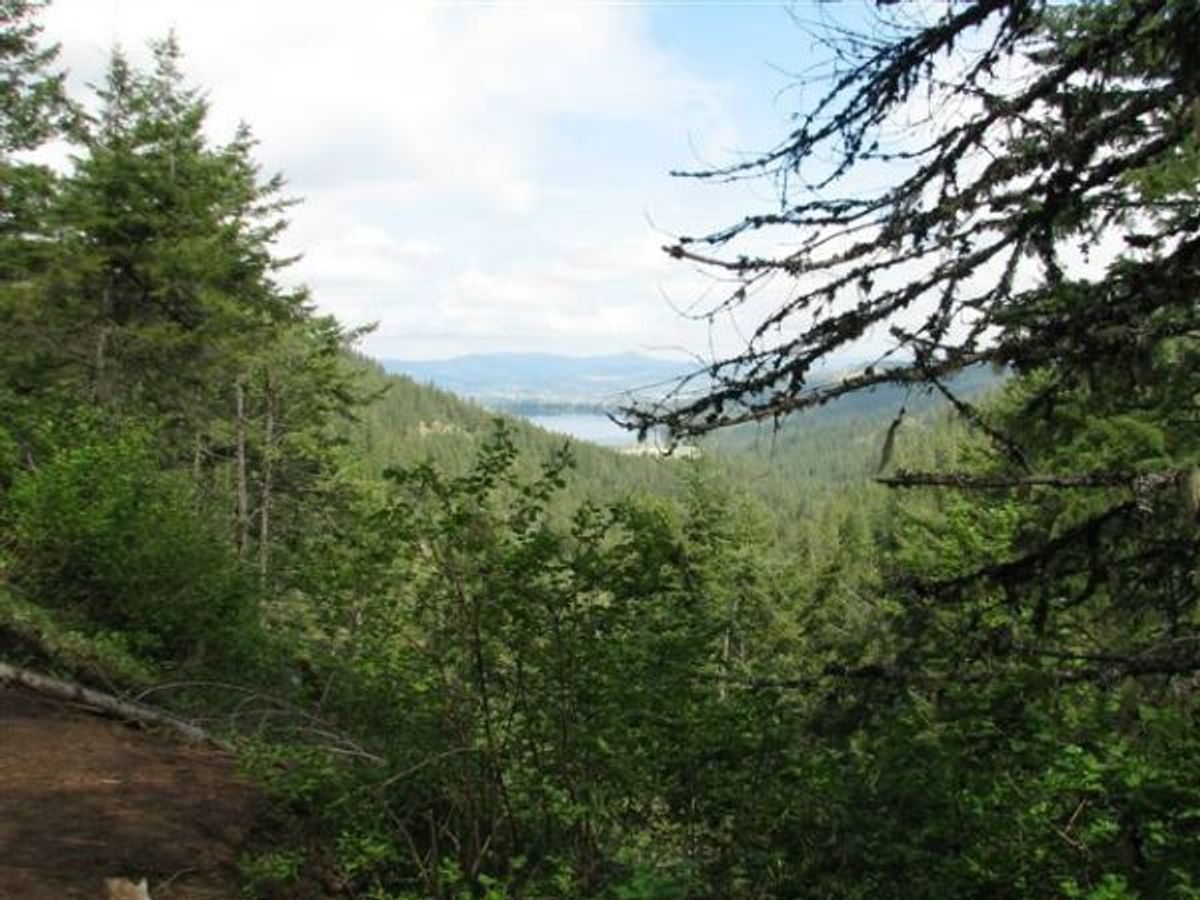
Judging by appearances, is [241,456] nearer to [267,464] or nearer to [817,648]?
[267,464]

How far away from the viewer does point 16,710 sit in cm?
795

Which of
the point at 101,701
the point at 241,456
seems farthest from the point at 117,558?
the point at 241,456

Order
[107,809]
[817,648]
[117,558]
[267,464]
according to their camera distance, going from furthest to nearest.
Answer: [267,464]
[117,558]
[817,648]
[107,809]

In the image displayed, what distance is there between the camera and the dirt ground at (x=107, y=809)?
16.9 feet

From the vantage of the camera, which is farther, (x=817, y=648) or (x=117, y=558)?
(x=117, y=558)

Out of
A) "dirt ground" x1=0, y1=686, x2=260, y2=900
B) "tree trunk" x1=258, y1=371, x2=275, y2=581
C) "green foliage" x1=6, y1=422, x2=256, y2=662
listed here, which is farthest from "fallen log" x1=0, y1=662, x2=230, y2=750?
"tree trunk" x1=258, y1=371, x2=275, y2=581

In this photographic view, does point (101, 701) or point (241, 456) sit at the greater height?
point (241, 456)

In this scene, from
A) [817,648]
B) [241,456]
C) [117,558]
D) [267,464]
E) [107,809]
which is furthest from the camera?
[267,464]

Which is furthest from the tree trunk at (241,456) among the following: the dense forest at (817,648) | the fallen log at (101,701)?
the fallen log at (101,701)

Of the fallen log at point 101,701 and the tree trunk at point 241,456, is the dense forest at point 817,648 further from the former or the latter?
the tree trunk at point 241,456

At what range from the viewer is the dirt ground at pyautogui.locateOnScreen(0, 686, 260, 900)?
5160 millimetres

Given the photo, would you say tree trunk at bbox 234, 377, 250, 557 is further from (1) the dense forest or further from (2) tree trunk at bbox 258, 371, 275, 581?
(1) the dense forest

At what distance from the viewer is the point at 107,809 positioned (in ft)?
20.0

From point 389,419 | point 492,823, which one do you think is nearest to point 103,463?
point 492,823
